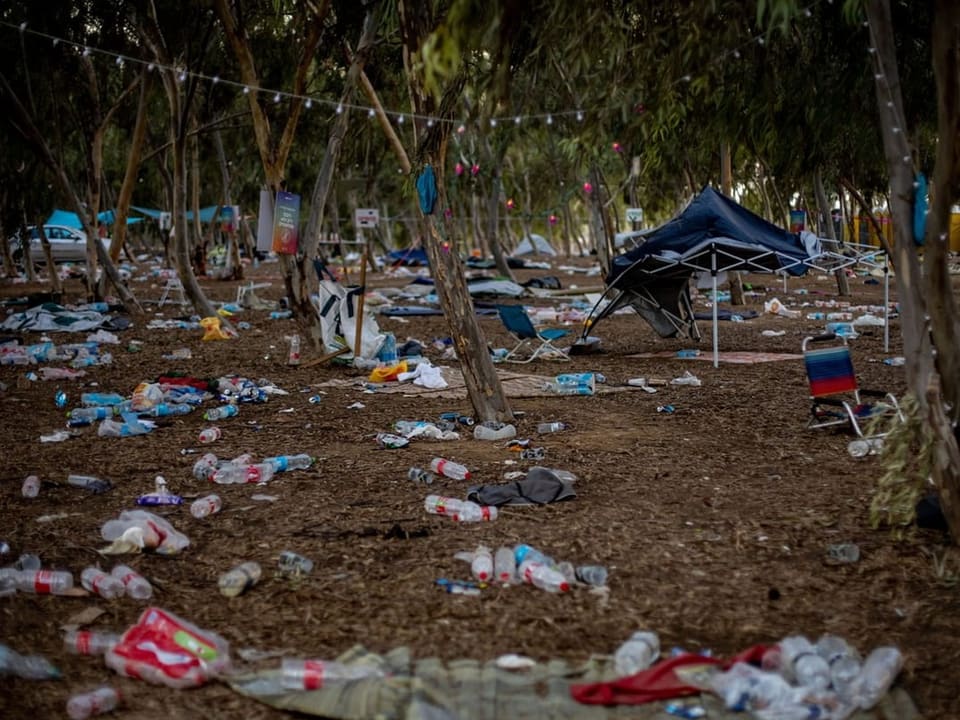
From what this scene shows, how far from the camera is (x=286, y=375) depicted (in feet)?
35.7

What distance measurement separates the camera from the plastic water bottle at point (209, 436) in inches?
297

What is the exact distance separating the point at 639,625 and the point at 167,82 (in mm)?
12664

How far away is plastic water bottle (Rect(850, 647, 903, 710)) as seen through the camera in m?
3.29

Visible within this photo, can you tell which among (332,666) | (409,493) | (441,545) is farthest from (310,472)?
(332,666)

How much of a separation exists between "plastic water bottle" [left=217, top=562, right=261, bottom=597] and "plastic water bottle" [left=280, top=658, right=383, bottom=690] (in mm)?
871

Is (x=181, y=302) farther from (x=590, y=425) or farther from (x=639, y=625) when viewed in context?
(x=639, y=625)

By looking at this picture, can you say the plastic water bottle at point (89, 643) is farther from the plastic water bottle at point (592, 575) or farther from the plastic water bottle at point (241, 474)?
the plastic water bottle at point (241, 474)

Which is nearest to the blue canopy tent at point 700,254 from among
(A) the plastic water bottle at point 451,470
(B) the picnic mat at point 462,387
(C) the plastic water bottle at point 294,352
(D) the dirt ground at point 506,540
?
(B) the picnic mat at point 462,387

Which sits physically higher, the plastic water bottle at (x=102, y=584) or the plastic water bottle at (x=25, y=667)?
the plastic water bottle at (x=102, y=584)

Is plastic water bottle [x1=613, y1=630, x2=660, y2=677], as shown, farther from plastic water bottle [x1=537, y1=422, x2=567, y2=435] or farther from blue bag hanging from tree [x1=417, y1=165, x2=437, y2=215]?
blue bag hanging from tree [x1=417, y1=165, x2=437, y2=215]

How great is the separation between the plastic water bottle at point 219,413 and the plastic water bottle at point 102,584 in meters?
4.07

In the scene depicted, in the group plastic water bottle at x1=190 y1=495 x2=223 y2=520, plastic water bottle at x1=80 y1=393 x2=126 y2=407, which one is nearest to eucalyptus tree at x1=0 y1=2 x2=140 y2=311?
plastic water bottle at x1=80 y1=393 x2=126 y2=407

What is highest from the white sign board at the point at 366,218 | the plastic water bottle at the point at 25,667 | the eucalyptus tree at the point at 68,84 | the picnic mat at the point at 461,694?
the eucalyptus tree at the point at 68,84

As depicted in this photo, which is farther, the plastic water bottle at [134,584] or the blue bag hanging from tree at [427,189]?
the blue bag hanging from tree at [427,189]
